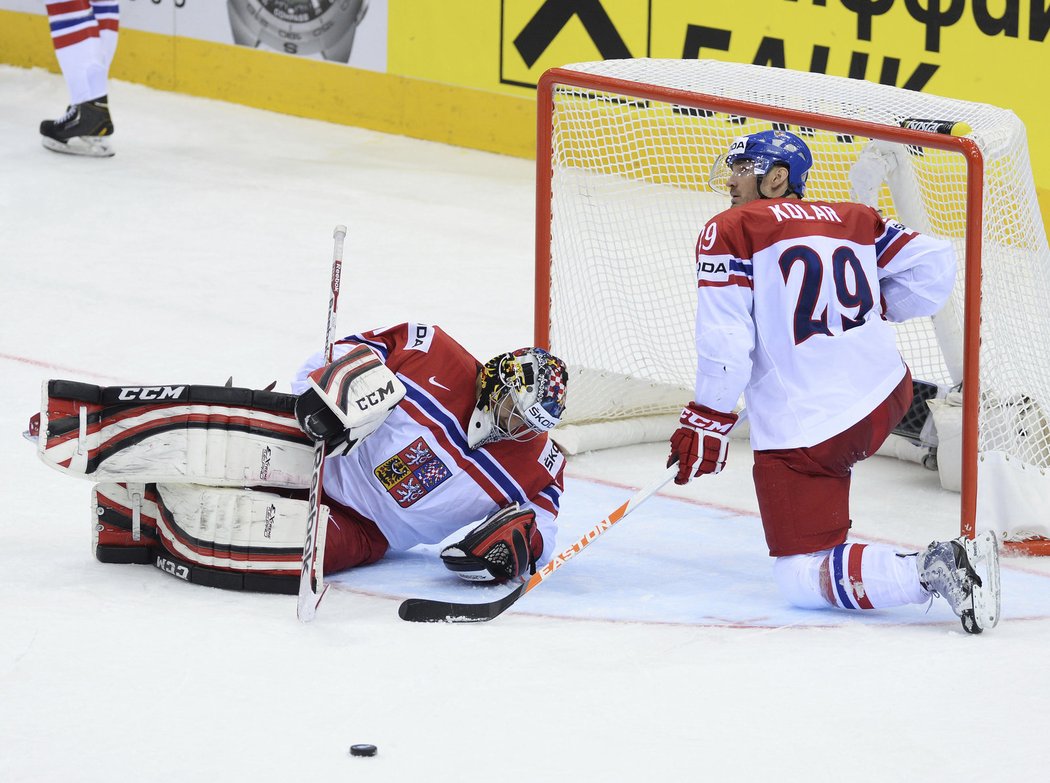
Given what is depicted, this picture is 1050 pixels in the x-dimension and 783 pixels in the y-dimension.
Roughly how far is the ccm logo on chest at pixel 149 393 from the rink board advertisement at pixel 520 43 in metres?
4.21

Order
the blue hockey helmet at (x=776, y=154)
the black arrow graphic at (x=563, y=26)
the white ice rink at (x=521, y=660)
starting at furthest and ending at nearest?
the black arrow graphic at (x=563, y=26)
the blue hockey helmet at (x=776, y=154)
the white ice rink at (x=521, y=660)

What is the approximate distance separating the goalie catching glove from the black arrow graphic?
4.59 meters

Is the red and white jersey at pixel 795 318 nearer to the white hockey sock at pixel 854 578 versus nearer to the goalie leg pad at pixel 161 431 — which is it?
the white hockey sock at pixel 854 578

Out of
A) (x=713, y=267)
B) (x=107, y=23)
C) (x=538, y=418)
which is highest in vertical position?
(x=107, y=23)

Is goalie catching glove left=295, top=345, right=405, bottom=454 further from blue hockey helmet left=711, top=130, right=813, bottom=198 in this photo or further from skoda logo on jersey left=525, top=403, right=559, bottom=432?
blue hockey helmet left=711, top=130, right=813, bottom=198

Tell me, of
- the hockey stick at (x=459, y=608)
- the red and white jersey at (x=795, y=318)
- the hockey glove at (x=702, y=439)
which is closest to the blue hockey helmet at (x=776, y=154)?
the red and white jersey at (x=795, y=318)

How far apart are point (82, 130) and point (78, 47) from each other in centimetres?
37

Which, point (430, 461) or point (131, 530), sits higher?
point (430, 461)

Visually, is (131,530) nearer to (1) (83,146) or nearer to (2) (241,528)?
(2) (241,528)

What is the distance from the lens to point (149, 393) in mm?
3391

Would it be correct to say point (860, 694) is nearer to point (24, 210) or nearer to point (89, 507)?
point (89, 507)

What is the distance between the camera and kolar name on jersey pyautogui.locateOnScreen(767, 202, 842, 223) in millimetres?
3424

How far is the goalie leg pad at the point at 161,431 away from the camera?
3336 mm

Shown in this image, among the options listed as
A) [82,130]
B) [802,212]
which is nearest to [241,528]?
[802,212]
